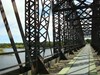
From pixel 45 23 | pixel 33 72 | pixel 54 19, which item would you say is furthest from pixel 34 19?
pixel 54 19

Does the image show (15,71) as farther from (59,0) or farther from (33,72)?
(59,0)

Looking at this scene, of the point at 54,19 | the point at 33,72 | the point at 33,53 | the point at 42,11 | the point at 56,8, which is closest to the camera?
the point at 33,72

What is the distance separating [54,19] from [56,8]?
7.26 feet

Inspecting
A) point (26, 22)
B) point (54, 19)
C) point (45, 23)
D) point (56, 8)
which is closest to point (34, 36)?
point (26, 22)

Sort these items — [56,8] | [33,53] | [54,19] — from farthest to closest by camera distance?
[54,19]
[56,8]
[33,53]

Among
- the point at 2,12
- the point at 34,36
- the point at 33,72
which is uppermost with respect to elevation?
the point at 2,12

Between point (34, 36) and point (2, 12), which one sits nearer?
point (2, 12)

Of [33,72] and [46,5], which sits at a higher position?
[46,5]

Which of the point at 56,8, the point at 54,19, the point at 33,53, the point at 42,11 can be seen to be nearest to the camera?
the point at 33,53

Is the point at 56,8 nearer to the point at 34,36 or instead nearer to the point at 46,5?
the point at 46,5

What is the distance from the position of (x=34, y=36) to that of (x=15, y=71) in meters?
3.74

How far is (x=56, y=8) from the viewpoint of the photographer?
2406cm

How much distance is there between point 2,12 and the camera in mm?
10617

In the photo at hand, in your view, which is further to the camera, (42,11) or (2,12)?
(42,11)
